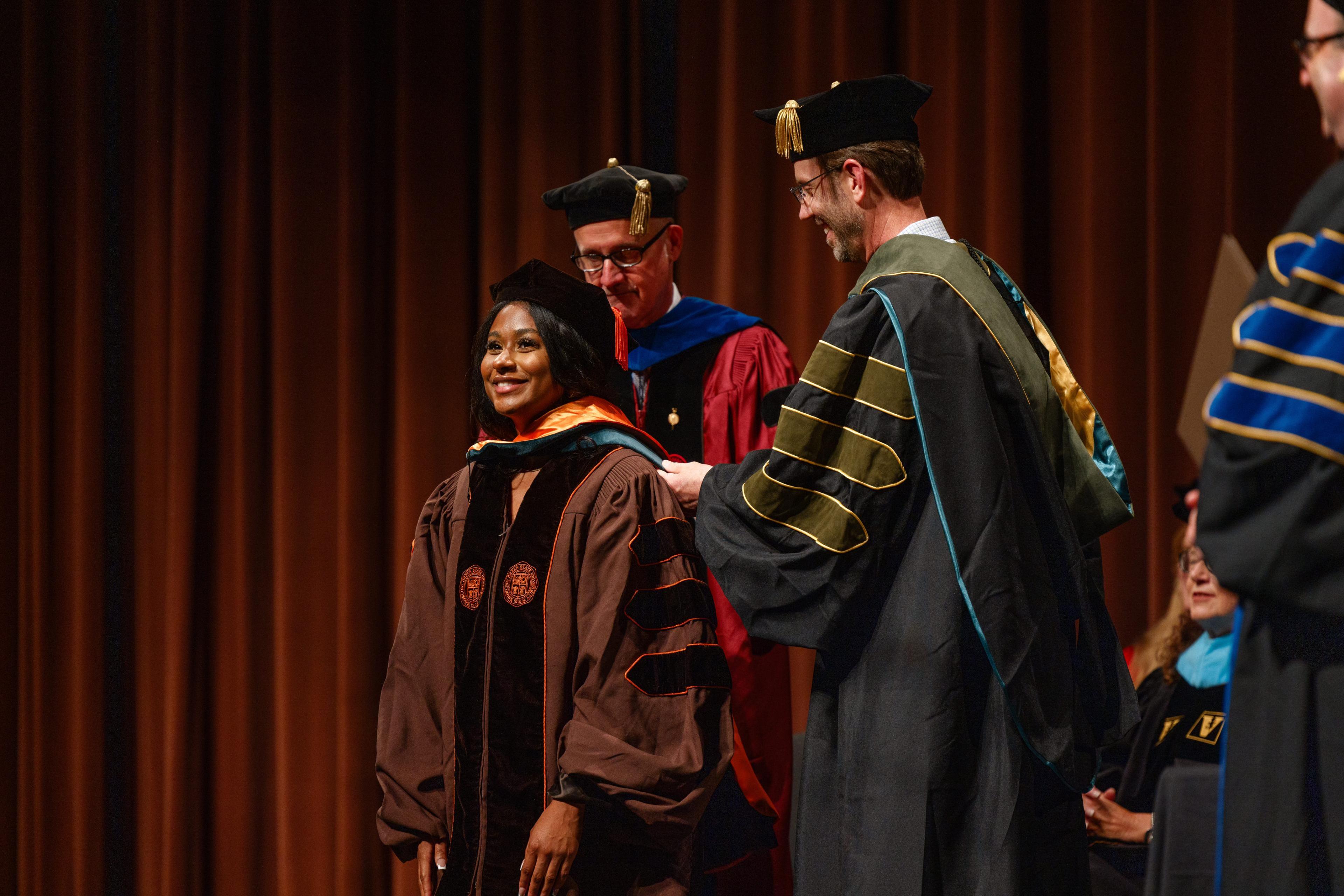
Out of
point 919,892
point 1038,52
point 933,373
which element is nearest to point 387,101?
point 1038,52

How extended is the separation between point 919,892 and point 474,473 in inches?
44.5

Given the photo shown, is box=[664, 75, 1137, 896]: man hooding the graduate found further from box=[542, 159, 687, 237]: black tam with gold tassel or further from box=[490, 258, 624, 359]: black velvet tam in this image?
box=[542, 159, 687, 237]: black tam with gold tassel

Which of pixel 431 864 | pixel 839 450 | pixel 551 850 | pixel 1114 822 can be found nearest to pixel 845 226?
pixel 839 450

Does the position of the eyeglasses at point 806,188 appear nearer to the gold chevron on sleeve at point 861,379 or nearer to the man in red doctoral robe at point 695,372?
the gold chevron on sleeve at point 861,379

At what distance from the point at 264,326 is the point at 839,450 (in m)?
2.68

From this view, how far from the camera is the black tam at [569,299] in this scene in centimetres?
237

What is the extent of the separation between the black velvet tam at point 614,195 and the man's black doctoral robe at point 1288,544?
1.64m

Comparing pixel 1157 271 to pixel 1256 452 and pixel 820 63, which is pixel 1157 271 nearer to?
pixel 820 63

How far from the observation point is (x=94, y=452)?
4.08m

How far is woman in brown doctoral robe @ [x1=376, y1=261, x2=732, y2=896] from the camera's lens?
2.12 m

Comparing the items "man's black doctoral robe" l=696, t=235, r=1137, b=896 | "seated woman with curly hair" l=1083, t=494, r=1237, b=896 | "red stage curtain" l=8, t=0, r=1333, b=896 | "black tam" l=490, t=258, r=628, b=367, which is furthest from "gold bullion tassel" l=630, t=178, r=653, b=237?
"seated woman with curly hair" l=1083, t=494, r=1237, b=896

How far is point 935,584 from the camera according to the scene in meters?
1.93

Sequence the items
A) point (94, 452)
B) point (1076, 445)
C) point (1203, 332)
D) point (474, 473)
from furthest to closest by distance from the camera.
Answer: point (94, 452), point (1203, 332), point (474, 473), point (1076, 445)

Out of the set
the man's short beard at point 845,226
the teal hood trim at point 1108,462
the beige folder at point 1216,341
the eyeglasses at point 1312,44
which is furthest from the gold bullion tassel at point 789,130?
the beige folder at point 1216,341
